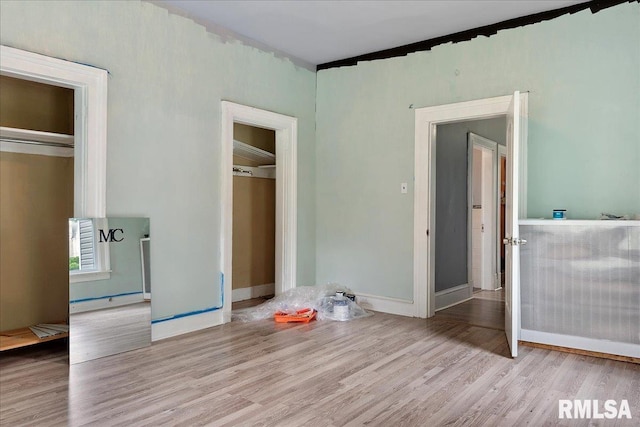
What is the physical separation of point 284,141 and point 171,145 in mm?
1433

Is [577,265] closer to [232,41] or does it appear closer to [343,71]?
[343,71]

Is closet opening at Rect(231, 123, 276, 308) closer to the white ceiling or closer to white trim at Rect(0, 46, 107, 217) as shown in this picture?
the white ceiling

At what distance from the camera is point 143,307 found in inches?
136

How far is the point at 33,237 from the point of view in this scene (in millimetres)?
3586

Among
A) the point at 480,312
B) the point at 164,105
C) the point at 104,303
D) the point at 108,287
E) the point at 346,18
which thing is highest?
the point at 346,18

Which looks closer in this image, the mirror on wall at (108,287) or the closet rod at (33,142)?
the mirror on wall at (108,287)

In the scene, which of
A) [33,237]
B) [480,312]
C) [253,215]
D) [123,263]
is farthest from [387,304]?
[33,237]

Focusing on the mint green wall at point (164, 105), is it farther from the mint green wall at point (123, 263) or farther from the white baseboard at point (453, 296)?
the white baseboard at point (453, 296)

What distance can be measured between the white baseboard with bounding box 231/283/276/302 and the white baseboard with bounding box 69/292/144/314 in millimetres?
1864

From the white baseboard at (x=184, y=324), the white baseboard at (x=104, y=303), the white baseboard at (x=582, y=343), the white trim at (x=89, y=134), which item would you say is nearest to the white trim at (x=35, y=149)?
the white trim at (x=89, y=134)

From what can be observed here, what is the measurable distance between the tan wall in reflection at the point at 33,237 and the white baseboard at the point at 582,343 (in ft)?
12.3

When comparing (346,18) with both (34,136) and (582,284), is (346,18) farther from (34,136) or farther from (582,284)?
(582,284)

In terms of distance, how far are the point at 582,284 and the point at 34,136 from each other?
4.12m

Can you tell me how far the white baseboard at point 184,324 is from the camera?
11.9ft
